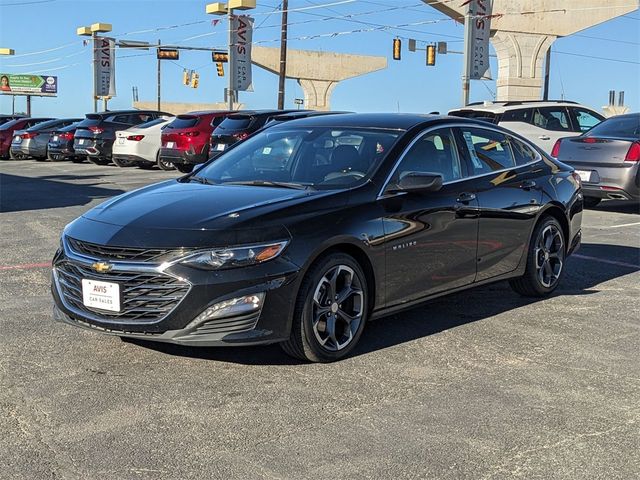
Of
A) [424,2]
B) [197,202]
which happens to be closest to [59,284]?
[197,202]

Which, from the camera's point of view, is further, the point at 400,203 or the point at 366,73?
the point at 366,73

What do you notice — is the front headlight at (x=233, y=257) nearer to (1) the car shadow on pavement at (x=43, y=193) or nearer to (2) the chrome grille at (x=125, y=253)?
(2) the chrome grille at (x=125, y=253)

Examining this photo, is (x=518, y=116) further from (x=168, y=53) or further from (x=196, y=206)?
(x=168, y=53)

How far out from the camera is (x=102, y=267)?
15.2 ft

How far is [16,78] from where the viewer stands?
356 feet

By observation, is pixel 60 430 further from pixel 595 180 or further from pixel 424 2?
pixel 424 2

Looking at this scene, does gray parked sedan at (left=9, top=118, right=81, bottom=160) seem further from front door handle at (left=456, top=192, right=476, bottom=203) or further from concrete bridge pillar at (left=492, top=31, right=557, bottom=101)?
front door handle at (left=456, top=192, right=476, bottom=203)

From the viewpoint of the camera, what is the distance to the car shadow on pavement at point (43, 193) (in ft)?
44.6

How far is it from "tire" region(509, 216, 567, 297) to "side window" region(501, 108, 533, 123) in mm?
9868

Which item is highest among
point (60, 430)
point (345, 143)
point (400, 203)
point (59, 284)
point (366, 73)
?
Answer: point (366, 73)

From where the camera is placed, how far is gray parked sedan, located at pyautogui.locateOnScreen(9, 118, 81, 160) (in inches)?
1095

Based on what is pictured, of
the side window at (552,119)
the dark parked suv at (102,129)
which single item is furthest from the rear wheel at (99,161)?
the side window at (552,119)

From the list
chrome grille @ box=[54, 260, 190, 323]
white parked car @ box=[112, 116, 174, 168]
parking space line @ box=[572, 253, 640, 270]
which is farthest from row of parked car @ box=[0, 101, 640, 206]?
parking space line @ box=[572, 253, 640, 270]

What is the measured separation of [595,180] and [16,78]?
10819 cm
